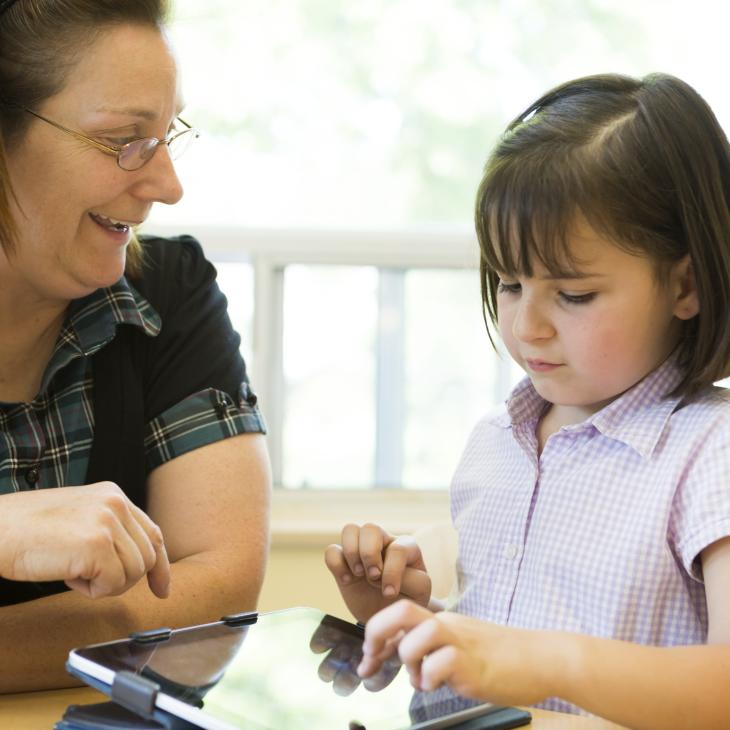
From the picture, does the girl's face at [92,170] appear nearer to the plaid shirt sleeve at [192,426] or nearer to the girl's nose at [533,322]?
the plaid shirt sleeve at [192,426]

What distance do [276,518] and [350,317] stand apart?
0.47 metres

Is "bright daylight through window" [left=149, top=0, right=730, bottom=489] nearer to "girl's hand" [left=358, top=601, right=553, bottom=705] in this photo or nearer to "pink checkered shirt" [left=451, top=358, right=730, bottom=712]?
"pink checkered shirt" [left=451, top=358, right=730, bottom=712]

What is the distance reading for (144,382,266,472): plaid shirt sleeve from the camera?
1410 mm

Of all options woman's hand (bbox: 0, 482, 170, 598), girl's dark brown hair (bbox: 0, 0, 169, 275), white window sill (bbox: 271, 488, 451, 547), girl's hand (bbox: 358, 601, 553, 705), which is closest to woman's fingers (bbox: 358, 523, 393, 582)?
woman's hand (bbox: 0, 482, 170, 598)

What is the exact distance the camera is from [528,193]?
44.1 inches

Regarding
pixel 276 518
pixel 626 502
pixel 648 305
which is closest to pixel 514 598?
pixel 626 502

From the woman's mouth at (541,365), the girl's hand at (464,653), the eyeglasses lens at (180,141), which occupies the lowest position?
the girl's hand at (464,653)

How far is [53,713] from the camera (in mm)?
1023

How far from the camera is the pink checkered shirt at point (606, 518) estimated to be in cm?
108

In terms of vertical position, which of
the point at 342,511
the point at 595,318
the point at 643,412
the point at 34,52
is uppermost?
the point at 34,52

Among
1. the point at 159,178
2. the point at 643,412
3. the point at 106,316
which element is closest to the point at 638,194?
the point at 643,412

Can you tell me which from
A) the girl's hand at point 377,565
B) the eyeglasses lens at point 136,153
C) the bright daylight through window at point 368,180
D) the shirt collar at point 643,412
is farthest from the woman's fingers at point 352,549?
the bright daylight through window at point 368,180

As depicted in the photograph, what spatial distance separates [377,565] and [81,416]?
0.43m

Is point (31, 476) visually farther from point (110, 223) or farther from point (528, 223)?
point (528, 223)
